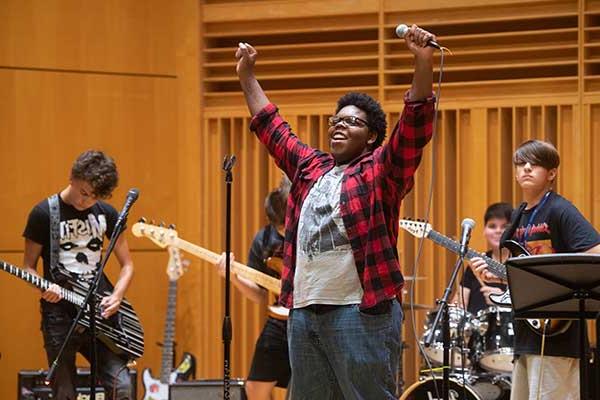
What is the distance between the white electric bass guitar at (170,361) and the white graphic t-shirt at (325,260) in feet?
11.5

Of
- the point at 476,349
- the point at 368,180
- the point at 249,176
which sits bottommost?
the point at 476,349

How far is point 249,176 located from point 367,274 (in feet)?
13.5

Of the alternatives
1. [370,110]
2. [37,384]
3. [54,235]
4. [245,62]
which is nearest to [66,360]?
[54,235]

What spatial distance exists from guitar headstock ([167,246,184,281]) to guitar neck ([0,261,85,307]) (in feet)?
5.16

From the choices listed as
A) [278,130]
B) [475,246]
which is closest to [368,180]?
[278,130]

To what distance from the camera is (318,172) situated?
150 inches

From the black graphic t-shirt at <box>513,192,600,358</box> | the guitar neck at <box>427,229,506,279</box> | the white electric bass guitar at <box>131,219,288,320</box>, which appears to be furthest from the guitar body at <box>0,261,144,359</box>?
the black graphic t-shirt at <box>513,192,600,358</box>

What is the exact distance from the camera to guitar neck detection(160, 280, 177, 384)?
6.95 metres

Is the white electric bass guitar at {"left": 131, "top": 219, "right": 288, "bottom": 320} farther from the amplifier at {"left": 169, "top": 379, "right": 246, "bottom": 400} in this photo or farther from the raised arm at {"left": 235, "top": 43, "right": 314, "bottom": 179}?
the raised arm at {"left": 235, "top": 43, "right": 314, "bottom": 179}

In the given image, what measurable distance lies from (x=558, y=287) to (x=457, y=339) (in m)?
1.87

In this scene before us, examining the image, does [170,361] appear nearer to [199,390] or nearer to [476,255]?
[199,390]

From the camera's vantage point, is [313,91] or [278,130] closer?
[278,130]

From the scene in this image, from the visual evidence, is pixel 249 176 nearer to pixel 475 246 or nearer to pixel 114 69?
pixel 114 69

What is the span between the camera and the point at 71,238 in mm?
5656
